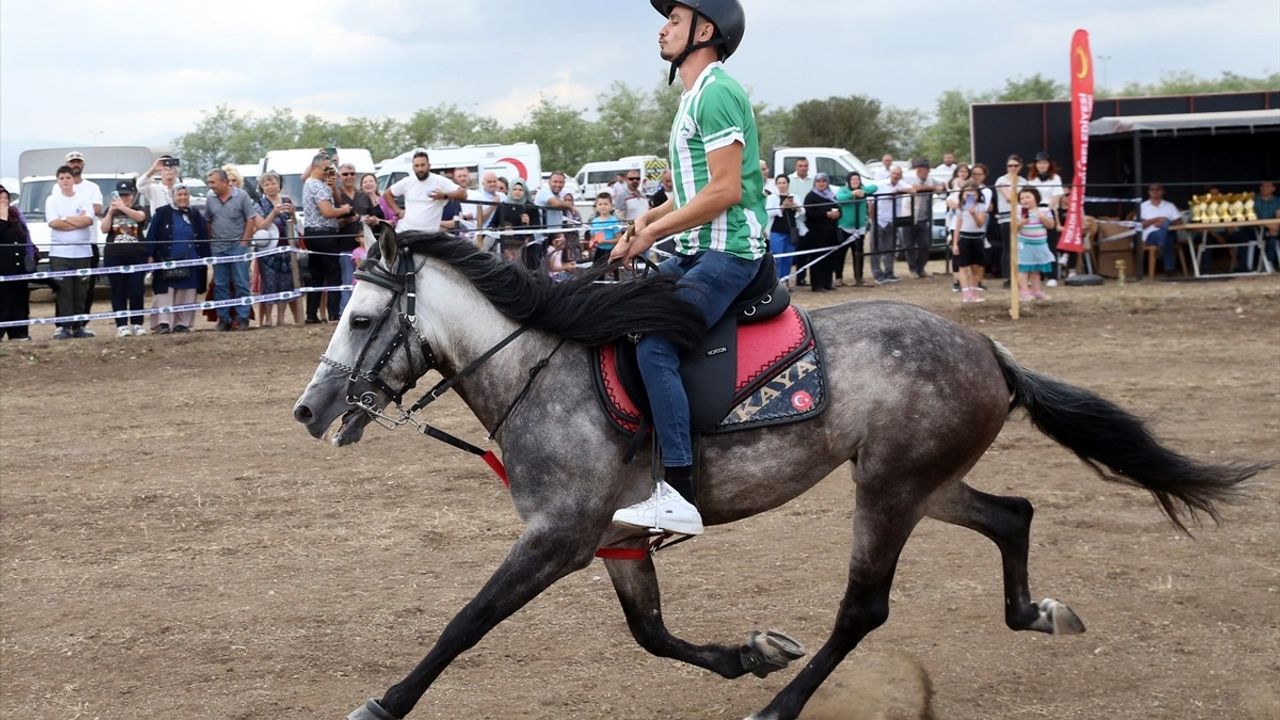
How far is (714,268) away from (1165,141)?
2160 cm

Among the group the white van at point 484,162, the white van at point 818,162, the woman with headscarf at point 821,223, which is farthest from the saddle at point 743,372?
the white van at point 484,162

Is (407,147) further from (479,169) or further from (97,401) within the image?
(97,401)

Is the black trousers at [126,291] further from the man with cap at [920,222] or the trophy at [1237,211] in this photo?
the trophy at [1237,211]

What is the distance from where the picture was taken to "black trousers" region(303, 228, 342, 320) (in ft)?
53.5

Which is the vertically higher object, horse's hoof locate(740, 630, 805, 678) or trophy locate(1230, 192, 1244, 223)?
trophy locate(1230, 192, 1244, 223)

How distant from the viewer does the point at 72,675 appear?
225 inches

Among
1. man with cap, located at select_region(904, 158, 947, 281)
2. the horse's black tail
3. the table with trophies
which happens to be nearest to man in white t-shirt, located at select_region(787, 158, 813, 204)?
man with cap, located at select_region(904, 158, 947, 281)

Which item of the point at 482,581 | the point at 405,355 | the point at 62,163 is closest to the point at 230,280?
the point at 482,581

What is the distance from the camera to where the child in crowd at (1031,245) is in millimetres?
17312

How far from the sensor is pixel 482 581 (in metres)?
6.87

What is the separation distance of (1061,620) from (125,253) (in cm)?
1307

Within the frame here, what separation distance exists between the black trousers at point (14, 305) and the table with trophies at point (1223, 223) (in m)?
16.1

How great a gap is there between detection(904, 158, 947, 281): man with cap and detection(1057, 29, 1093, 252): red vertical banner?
2.62 m

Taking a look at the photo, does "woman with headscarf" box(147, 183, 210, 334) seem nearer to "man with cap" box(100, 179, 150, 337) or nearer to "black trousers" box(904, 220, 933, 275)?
"man with cap" box(100, 179, 150, 337)
